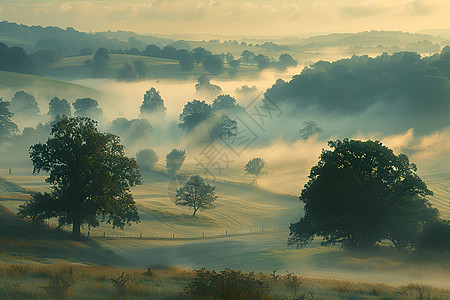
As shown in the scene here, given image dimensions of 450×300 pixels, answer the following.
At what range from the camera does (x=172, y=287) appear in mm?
23156

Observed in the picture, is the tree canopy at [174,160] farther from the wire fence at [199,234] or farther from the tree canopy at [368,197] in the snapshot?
the tree canopy at [368,197]

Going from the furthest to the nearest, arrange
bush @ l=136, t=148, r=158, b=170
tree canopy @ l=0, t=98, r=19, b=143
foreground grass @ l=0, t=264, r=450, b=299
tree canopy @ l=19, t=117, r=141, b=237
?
tree canopy @ l=0, t=98, r=19, b=143 < bush @ l=136, t=148, r=158, b=170 < tree canopy @ l=19, t=117, r=141, b=237 < foreground grass @ l=0, t=264, r=450, b=299

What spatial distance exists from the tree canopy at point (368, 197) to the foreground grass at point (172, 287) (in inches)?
593

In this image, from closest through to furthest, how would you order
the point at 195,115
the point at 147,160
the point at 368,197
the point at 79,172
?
the point at 368,197
the point at 79,172
the point at 147,160
the point at 195,115

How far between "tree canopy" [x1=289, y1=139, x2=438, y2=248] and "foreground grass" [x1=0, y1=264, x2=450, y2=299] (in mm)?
15060

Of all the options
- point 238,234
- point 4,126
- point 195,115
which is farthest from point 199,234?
point 195,115

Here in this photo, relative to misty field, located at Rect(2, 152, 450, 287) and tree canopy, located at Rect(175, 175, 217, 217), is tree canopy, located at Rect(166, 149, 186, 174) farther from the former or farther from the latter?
tree canopy, located at Rect(175, 175, 217, 217)

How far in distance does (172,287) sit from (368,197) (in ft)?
83.5

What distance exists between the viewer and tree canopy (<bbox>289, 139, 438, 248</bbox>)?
4250cm

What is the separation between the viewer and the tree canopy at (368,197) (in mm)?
42500

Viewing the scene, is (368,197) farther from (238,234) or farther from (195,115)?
(195,115)

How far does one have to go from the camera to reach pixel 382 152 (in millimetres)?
43625

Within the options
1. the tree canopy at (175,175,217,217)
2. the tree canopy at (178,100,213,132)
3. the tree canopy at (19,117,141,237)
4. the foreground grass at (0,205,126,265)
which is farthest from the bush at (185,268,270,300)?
the tree canopy at (178,100,213,132)

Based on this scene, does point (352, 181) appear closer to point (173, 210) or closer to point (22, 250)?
point (22, 250)
